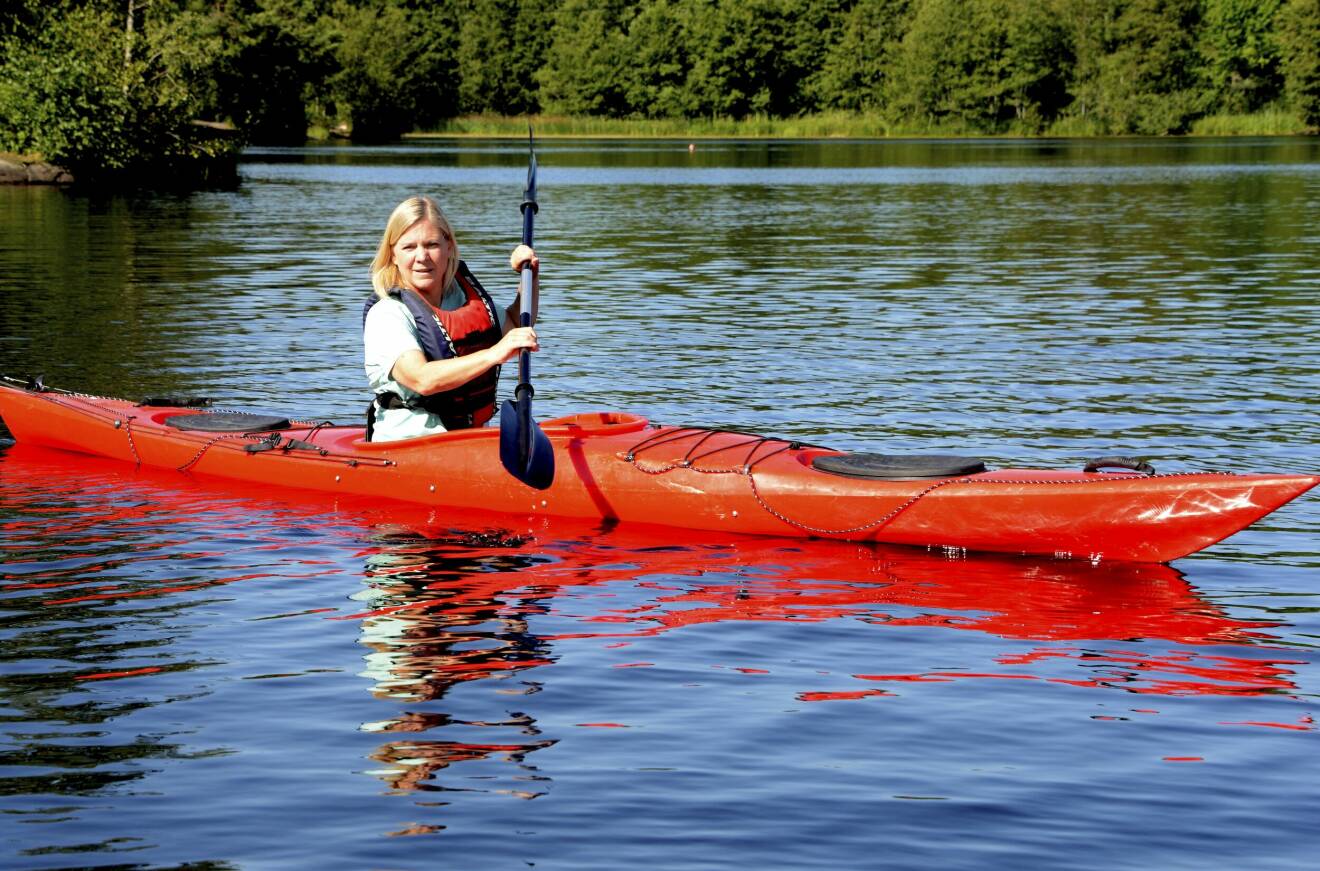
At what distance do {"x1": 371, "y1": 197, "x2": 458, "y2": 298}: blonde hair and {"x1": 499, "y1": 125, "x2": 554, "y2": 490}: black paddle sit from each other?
35cm

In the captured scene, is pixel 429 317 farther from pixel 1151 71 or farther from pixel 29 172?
pixel 1151 71

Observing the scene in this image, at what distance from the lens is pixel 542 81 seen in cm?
9981

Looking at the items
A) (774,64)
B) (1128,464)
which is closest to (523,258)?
(1128,464)

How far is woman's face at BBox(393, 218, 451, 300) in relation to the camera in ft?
24.5

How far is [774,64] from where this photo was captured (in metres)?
91.7

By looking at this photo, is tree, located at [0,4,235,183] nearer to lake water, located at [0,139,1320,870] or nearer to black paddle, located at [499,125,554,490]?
lake water, located at [0,139,1320,870]

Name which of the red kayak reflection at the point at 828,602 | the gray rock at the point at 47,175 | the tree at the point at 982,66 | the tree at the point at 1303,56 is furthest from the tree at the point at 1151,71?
the red kayak reflection at the point at 828,602

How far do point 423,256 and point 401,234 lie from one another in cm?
15

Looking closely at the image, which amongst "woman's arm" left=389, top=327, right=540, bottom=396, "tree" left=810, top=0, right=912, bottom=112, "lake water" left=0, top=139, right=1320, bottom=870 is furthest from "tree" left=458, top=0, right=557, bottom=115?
"woman's arm" left=389, top=327, right=540, bottom=396

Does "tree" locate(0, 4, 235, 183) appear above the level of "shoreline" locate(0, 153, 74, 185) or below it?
above

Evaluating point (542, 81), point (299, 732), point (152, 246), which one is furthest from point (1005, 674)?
point (542, 81)

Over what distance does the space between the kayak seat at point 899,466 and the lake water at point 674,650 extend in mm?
368

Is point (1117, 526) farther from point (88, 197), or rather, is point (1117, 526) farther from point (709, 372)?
point (88, 197)

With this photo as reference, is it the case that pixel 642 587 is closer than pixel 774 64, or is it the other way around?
pixel 642 587
